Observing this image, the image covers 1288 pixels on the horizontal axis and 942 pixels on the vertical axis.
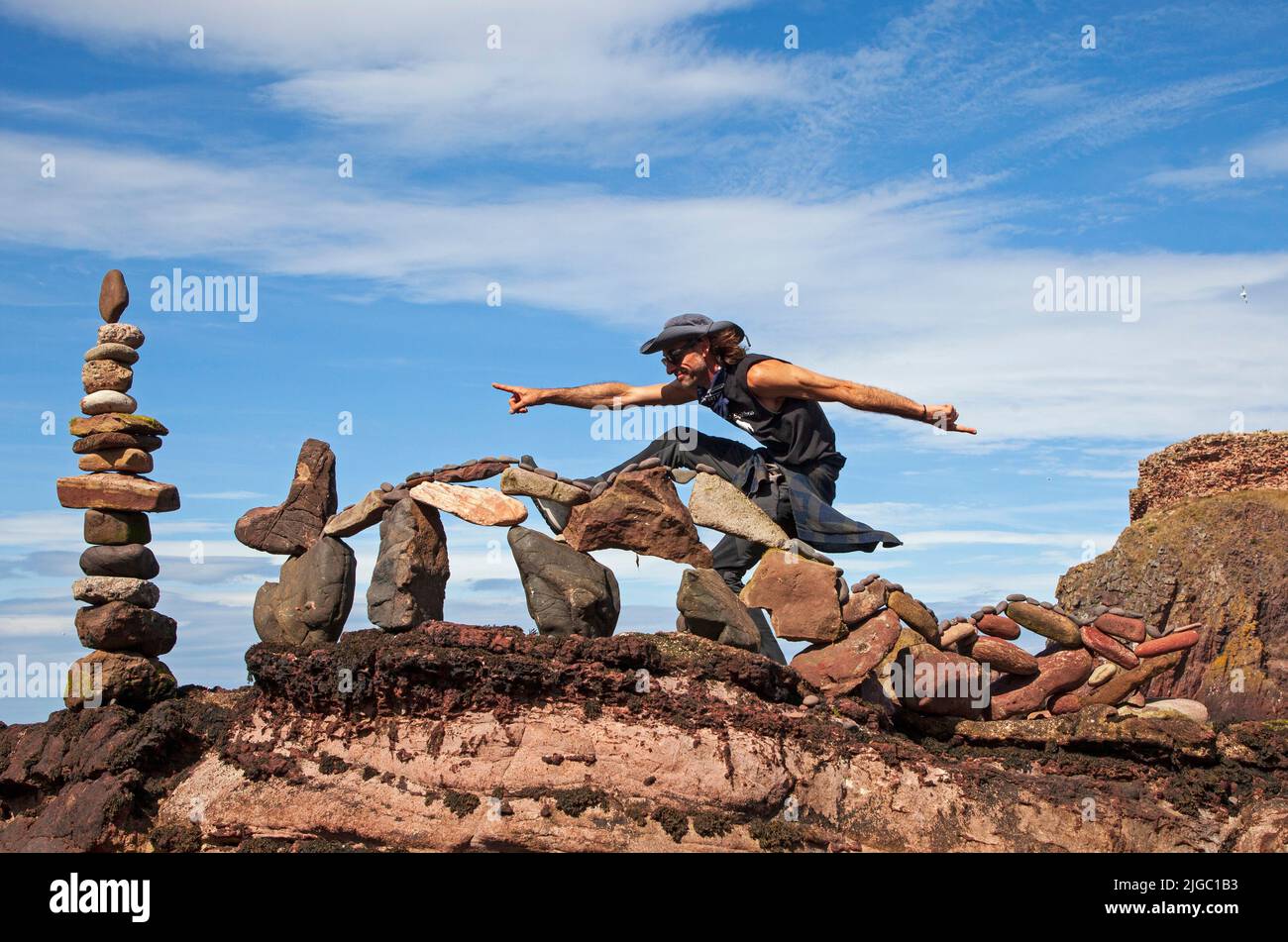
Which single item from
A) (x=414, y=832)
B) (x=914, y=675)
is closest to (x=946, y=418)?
(x=914, y=675)

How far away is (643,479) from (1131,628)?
4.32m

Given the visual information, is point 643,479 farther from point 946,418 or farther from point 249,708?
point 249,708

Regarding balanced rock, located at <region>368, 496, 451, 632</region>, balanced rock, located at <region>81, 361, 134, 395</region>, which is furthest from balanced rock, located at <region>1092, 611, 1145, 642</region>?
balanced rock, located at <region>81, 361, 134, 395</region>

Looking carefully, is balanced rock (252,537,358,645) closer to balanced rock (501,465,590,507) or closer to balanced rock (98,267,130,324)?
balanced rock (501,465,590,507)

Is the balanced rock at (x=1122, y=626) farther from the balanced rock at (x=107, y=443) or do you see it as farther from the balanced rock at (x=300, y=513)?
the balanced rock at (x=107, y=443)

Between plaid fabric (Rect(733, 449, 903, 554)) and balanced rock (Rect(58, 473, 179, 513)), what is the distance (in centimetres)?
549

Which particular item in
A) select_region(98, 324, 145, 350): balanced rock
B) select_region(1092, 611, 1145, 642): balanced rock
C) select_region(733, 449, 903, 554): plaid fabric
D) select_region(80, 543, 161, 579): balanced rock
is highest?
select_region(98, 324, 145, 350): balanced rock

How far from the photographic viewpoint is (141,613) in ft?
42.2

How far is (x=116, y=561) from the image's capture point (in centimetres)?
1288

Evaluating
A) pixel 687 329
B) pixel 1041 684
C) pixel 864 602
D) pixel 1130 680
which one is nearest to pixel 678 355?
pixel 687 329

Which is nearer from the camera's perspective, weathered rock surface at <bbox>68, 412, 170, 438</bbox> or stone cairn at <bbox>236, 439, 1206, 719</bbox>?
stone cairn at <bbox>236, 439, 1206, 719</bbox>

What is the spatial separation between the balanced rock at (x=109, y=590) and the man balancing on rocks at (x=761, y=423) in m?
3.96

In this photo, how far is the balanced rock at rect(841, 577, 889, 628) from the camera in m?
11.3
